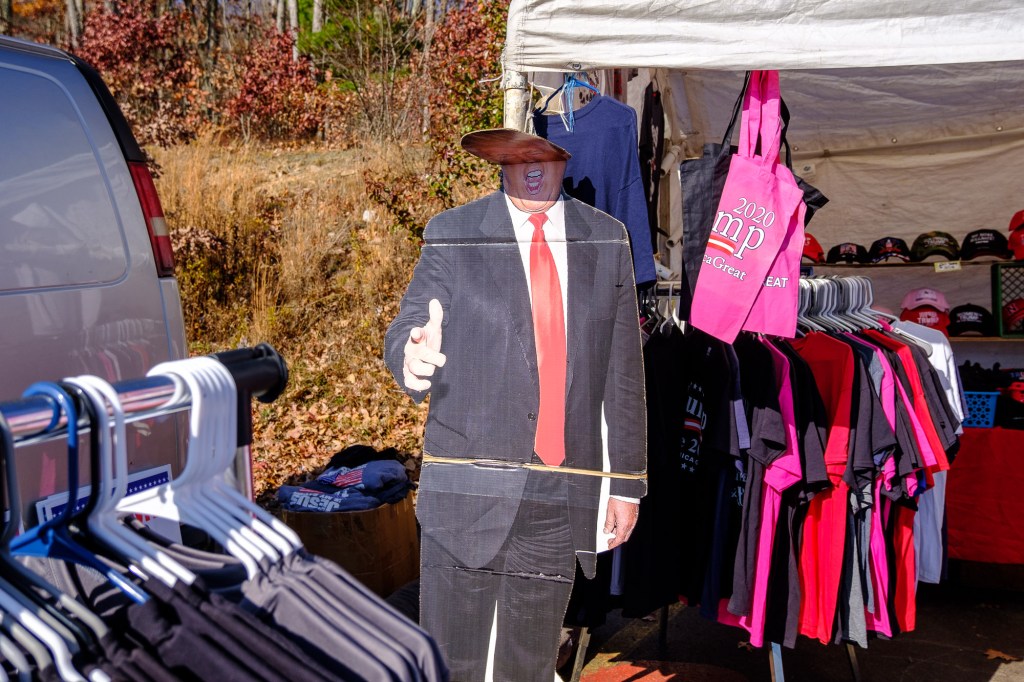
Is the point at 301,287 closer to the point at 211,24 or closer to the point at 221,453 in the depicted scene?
the point at 221,453

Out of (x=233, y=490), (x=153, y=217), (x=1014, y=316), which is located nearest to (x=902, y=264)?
(x=1014, y=316)

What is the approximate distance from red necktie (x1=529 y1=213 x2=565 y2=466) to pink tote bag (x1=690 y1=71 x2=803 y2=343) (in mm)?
674

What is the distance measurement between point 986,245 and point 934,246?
1.05 ft

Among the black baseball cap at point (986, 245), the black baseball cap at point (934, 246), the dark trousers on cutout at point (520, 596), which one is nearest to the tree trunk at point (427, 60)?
the black baseball cap at point (934, 246)

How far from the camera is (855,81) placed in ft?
15.5

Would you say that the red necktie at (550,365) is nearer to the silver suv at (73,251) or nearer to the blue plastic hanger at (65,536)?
the silver suv at (73,251)

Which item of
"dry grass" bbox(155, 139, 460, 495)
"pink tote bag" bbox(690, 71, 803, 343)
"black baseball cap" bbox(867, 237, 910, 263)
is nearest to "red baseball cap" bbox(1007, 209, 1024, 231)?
"black baseball cap" bbox(867, 237, 910, 263)

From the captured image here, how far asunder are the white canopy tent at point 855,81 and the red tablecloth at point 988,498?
157 cm

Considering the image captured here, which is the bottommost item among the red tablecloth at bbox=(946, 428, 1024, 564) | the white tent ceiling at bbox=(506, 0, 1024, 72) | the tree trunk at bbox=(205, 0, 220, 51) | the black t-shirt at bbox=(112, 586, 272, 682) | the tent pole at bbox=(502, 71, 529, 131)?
the red tablecloth at bbox=(946, 428, 1024, 564)

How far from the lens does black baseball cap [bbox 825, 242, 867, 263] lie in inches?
213

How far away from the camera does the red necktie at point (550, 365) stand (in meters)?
2.49

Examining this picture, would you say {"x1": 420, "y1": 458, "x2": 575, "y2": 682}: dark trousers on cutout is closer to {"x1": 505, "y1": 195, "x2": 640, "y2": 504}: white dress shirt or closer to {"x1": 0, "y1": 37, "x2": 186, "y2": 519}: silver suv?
{"x1": 505, "y1": 195, "x2": 640, "y2": 504}: white dress shirt

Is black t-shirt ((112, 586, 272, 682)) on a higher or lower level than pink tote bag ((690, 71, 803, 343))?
lower

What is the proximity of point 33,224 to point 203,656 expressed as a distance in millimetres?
1750
